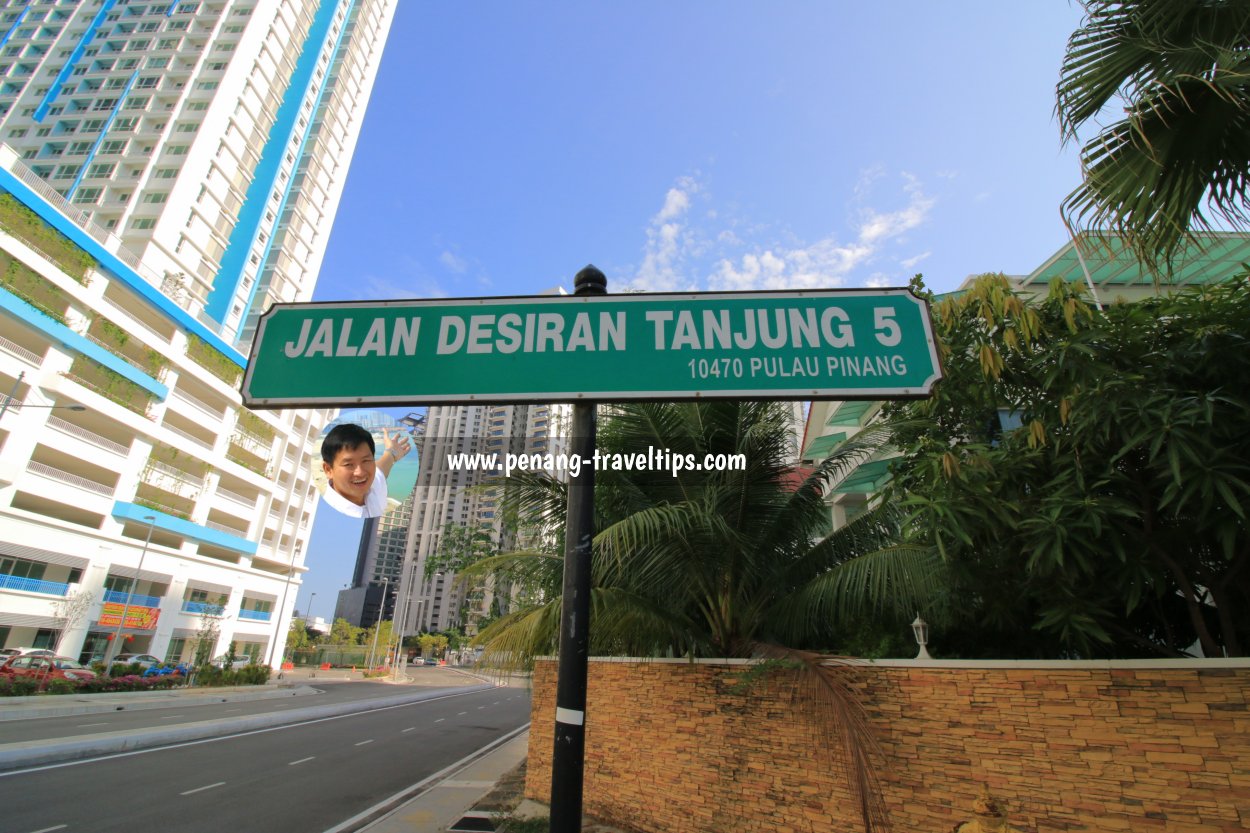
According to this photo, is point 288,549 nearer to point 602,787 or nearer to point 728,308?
point 602,787

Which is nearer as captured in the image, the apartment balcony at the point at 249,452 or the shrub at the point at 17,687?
the shrub at the point at 17,687

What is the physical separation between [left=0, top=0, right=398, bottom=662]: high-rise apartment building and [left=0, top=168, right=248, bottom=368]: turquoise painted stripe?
11 cm

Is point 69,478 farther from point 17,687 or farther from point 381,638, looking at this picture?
point 381,638

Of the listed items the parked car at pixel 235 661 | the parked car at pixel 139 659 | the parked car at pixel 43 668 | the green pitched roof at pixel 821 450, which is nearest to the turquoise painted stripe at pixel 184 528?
the parked car at pixel 139 659

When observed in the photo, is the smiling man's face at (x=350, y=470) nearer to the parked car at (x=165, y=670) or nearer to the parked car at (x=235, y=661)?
the parked car at (x=165, y=670)

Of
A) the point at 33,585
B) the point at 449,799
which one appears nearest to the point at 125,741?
the point at 449,799

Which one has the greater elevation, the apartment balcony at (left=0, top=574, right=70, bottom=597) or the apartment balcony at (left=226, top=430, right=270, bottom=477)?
the apartment balcony at (left=226, top=430, right=270, bottom=477)

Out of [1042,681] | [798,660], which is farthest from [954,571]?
[798,660]

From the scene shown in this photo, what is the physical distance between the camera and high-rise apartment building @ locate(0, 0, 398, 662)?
25188mm

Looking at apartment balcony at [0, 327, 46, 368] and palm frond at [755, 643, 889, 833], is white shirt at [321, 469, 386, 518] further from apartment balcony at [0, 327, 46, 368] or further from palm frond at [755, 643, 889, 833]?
apartment balcony at [0, 327, 46, 368]

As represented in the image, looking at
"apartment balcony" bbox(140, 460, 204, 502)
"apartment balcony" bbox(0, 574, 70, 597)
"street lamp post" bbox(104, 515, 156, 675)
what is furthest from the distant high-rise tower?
"apartment balcony" bbox(0, 574, 70, 597)

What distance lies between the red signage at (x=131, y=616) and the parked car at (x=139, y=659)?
1.39 metres

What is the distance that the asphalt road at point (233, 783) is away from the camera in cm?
766

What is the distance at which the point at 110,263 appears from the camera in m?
28.2
